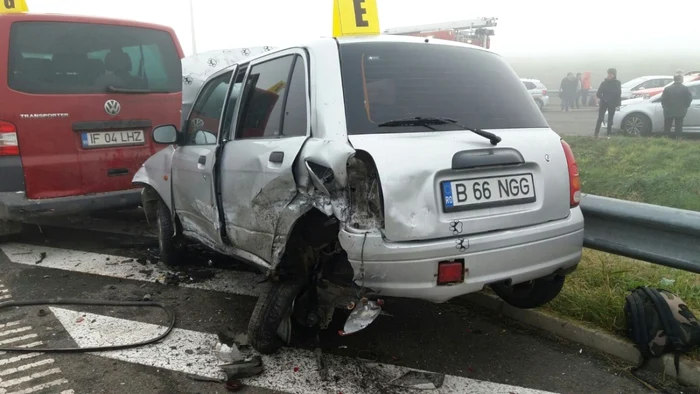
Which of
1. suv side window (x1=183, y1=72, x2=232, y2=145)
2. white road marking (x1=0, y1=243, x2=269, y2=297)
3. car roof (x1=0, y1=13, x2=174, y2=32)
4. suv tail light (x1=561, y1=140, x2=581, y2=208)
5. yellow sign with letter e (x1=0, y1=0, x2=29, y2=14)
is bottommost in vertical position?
white road marking (x1=0, y1=243, x2=269, y2=297)

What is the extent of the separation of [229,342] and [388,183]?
1.65 meters

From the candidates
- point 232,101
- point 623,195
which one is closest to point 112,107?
point 232,101

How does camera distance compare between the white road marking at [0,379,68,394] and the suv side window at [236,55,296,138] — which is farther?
the suv side window at [236,55,296,138]

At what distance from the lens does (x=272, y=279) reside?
122 inches

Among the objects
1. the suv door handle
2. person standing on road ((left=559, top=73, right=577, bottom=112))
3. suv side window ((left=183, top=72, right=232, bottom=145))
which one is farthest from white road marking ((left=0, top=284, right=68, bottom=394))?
person standing on road ((left=559, top=73, right=577, bottom=112))

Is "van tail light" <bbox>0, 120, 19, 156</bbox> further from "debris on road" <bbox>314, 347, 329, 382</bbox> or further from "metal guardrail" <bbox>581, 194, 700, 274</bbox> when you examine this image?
"metal guardrail" <bbox>581, 194, 700, 274</bbox>

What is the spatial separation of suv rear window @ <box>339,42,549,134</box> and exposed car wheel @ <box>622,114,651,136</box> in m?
10.7

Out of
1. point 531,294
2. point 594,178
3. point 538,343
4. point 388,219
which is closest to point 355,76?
point 388,219

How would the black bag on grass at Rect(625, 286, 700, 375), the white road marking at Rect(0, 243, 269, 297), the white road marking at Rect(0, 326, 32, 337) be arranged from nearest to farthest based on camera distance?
the black bag on grass at Rect(625, 286, 700, 375)
the white road marking at Rect(0, 326, 32, 337)
the white road marking at Rect(0, 243, 269, 297)

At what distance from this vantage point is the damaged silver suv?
2.55 m

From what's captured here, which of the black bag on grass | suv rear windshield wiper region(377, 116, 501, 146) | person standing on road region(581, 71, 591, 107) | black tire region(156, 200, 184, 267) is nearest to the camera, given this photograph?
suv rear windshield wiper region(377, 116, 501, 146)

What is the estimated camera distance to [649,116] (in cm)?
1220

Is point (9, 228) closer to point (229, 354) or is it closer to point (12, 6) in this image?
point (12, 6)

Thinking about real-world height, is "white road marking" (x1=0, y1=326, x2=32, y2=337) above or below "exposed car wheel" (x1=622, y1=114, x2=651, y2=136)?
below
